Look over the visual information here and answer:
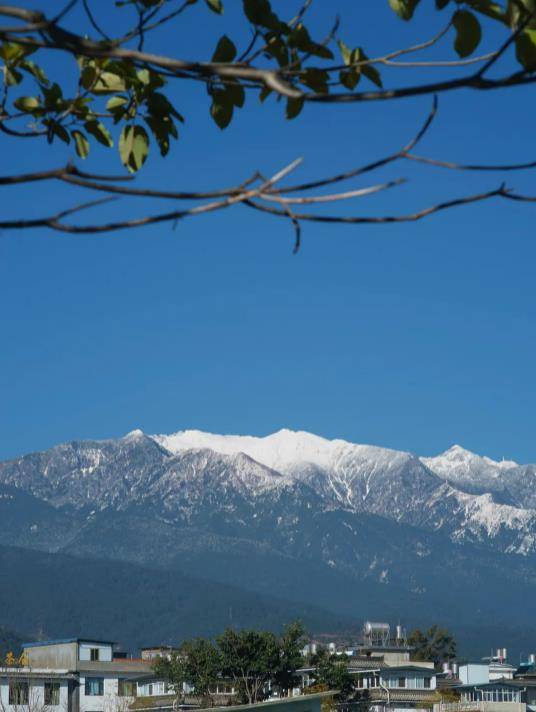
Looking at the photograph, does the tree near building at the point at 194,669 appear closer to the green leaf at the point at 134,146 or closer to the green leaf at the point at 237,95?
the green leaf at the point at 134,146

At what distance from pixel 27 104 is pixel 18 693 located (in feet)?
265

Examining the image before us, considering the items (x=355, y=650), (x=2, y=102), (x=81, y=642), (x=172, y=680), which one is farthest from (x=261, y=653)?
(x=2, y=102)

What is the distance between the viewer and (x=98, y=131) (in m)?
5.21

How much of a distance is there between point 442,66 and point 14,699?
81168 mm

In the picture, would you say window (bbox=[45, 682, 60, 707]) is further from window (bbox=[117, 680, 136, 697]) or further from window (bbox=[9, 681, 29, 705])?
window (bbox=[117, 680, 136, 697])

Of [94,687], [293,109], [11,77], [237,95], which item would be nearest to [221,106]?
[237,95]

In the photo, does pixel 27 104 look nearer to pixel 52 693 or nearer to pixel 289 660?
pixel 52 693

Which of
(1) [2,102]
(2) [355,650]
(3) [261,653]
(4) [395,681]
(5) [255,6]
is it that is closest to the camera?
(5) [255,6]

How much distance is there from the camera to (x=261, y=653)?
9338 centimetres

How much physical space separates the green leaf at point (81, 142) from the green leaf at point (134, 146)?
0.25 m

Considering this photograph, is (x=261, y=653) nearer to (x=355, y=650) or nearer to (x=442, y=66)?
(x=355, y=650)

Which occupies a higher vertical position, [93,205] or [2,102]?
[2,102]

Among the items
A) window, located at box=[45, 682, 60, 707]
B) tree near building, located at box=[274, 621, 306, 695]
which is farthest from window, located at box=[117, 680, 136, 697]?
window, located at box=[45, 682, 60, 707]

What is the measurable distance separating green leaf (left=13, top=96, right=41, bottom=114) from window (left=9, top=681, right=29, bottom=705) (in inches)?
3083
